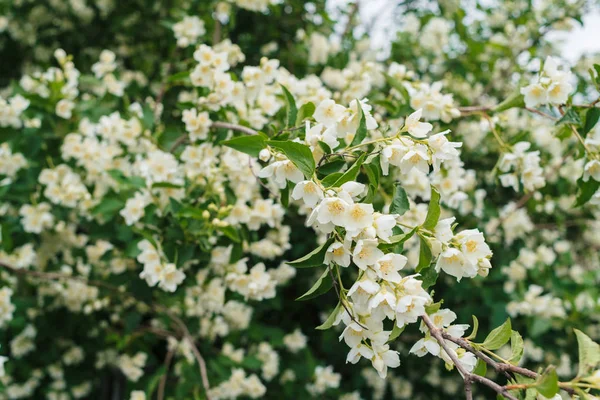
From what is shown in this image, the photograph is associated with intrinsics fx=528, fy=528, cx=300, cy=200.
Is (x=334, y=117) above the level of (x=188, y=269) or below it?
above

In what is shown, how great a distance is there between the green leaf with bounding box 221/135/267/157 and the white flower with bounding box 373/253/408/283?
512 millimetres

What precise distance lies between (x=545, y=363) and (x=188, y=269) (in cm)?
258

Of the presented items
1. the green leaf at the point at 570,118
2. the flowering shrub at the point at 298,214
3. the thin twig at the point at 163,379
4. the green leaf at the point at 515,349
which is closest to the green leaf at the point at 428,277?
the flowering shrub at the point at 298,214

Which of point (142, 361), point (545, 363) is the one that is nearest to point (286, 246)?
point (142, 361)

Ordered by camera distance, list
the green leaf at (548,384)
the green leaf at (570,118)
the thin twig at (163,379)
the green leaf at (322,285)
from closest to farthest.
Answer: the green leaf at (548,384), the green leaf at (322,285), the green leaf at (570,118), the thin twig at (163,379)

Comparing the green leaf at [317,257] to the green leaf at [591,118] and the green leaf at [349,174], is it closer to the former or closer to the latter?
the green leaf at [349,174]

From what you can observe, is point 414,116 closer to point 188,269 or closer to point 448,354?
point 448,354

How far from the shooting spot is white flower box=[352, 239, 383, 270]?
114 centimetres

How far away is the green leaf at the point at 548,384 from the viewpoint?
98 cm

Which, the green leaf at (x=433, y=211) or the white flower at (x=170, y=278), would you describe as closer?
the green leaf at (x=433, y=211)

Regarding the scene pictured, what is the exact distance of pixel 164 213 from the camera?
6.64 feet

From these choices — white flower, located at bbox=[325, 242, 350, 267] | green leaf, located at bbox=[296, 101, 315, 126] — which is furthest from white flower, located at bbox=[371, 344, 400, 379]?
green leaf, located at bbox=[296, 101, 315, 126]

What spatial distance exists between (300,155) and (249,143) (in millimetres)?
315

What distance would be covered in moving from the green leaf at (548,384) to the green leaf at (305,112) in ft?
3.12
